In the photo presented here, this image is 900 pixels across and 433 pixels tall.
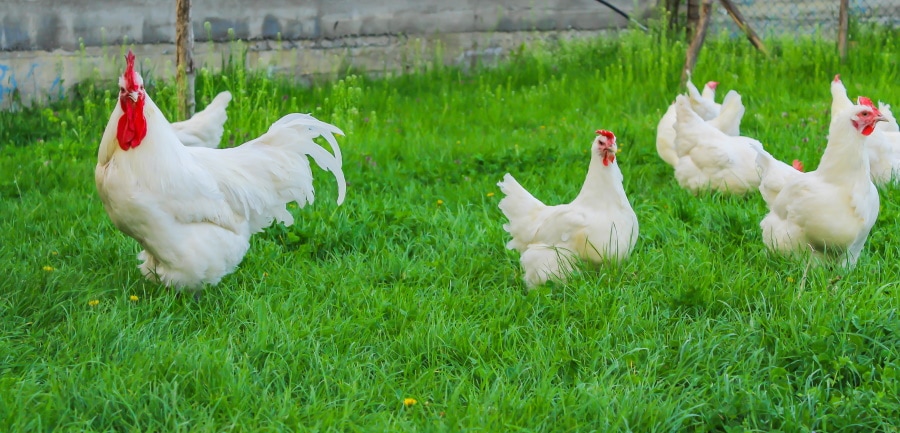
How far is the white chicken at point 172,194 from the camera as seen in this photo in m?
4.03

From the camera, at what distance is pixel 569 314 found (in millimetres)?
3979

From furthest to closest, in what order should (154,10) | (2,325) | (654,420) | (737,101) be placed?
(154,10) → (737,101) → (2,325) → (654,420)

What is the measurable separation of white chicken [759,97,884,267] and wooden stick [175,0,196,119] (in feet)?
14.1

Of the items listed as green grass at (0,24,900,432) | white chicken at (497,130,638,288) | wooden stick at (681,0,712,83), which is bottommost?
green grass at (0,24,900,432)

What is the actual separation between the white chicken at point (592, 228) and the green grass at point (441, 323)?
10 cm

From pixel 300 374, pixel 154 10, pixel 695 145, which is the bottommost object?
pixel 300 374

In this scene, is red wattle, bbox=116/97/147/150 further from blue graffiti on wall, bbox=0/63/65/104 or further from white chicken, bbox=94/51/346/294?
blue graffiti on wall, bbox=0/63/65/104

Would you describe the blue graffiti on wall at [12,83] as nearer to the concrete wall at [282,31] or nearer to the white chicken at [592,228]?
the concrete wall at [282,31]

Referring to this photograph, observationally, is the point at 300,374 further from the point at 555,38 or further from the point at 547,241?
the point at 555,38

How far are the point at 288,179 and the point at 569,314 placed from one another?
1.56 meters

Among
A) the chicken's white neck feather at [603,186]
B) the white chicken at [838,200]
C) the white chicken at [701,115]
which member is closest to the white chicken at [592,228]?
the chicken's white neck feather at [603,186]

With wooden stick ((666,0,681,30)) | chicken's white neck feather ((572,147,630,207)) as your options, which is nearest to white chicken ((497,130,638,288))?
chicken's white neck feather ((572,147,630,207))

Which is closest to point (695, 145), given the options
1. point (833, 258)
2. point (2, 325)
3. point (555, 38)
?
point (833, 258)

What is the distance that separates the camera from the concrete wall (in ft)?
29.7
